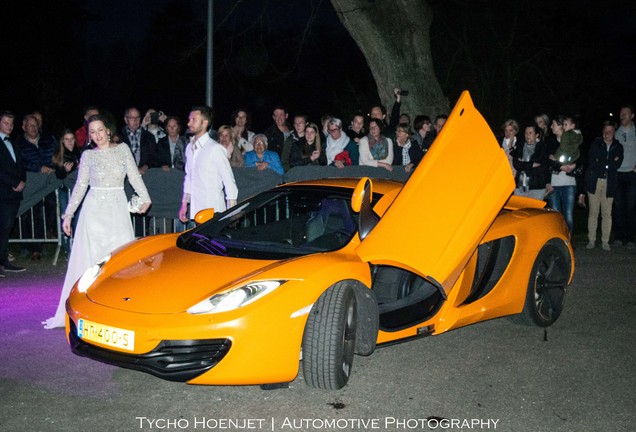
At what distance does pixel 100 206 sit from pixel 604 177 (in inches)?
309

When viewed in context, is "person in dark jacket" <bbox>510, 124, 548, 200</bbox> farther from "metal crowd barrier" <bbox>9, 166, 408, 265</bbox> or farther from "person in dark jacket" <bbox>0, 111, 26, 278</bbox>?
"person in dark jacket" <bbox>0, 111, 26, 278</bbox>

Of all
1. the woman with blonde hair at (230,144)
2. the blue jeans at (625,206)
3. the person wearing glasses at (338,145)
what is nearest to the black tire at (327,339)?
the woman with blonde hair at (230,144)

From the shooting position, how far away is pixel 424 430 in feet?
14.4

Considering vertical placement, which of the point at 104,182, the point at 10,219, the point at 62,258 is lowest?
the point at 62,258

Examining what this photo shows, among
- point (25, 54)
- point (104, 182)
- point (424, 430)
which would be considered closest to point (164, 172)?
point (104, 182)

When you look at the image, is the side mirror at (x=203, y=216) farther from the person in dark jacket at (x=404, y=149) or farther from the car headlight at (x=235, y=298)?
the person in dark jacket at (x=404, y=149)

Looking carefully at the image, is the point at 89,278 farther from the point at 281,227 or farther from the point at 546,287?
the point at 546,287

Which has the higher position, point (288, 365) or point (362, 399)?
point (288, 365)

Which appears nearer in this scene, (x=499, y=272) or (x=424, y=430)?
(x=424, y=430)

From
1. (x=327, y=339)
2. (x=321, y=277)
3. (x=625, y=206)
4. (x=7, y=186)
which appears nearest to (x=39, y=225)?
(x=7, y=186)

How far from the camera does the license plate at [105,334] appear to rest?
4598mm

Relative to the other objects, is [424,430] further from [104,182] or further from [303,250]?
[104,182]

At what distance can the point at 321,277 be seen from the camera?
480 cm

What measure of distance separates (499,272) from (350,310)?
5.61 feet
